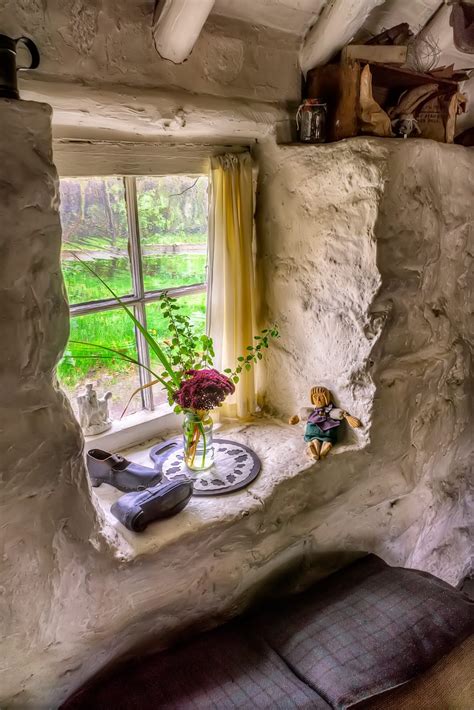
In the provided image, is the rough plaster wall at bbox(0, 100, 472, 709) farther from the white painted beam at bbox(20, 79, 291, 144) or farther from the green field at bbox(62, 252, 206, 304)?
the green field at bbox(62, 252, 206, 304)

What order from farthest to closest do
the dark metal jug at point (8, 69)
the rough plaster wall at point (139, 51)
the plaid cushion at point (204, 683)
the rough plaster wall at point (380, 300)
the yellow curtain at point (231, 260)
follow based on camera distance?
the yellow curtain at point (231, 260)
the rough plaster wall at point (380, 300)
the plaid cushion at point (204, 683)
the rough plaster wall at point (139, 51)
the dark metal jug at point (8, 69)

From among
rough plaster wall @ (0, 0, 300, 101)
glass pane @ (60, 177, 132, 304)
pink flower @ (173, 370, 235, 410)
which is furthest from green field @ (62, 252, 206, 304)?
rough plaster wall @ (0, 0, 300, 101)

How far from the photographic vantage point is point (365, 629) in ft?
4.28

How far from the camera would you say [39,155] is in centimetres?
88

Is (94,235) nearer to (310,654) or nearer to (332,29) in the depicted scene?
(332,29)

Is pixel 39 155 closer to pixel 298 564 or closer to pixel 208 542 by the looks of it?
pixel 208 542

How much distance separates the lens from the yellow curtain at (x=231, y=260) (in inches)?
57.8

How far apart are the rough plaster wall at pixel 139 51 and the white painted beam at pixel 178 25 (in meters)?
0.02

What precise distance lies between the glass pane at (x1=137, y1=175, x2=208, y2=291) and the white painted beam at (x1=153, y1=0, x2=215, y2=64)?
1.18 ft

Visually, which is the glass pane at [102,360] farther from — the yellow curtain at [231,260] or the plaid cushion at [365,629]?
the plaid cushion at [365,629]

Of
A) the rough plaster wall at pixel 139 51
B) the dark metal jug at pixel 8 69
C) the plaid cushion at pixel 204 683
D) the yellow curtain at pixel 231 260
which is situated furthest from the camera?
the yellow curtain at pixel 231 260

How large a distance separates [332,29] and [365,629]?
1.57 metres

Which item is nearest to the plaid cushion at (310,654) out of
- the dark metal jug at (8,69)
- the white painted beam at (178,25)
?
the dark metal jug at (8,69)

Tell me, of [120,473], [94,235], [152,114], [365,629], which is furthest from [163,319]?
[365,629]
